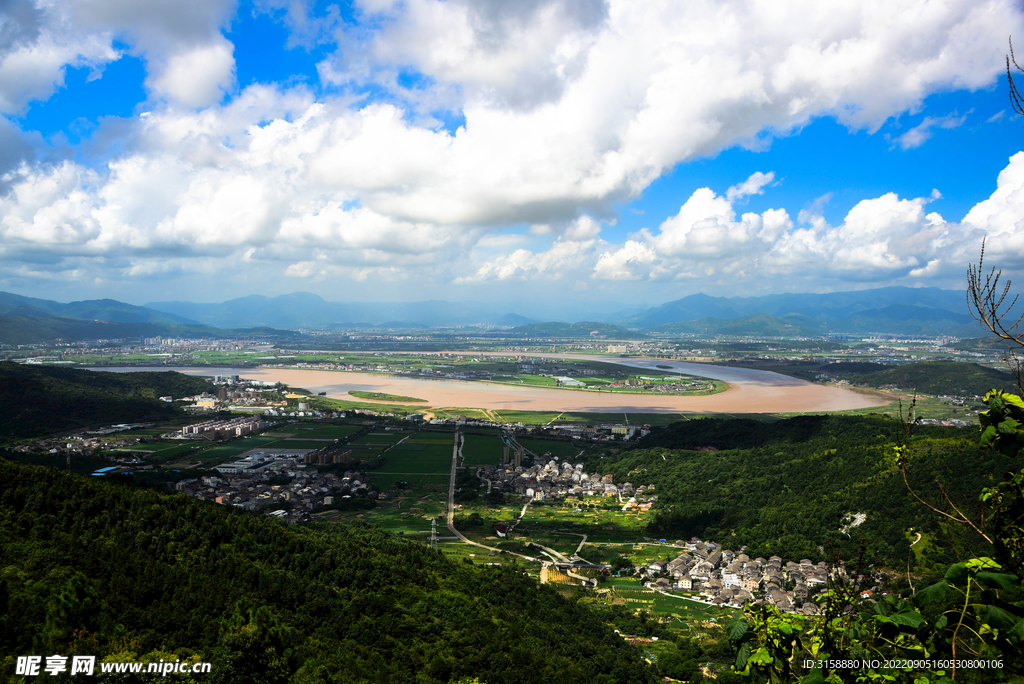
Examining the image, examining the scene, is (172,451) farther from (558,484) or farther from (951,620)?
(951,620)

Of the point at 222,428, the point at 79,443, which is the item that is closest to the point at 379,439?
the point at 222,428

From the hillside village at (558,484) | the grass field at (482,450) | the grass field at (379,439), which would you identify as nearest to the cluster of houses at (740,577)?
the hillside village at (558,484)

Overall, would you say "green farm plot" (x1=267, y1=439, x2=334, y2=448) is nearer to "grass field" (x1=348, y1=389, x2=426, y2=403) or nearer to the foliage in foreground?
"grass field" (x1=348, y1=389, x2=426, y2=403)

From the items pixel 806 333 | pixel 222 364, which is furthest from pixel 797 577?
pixel 806 333

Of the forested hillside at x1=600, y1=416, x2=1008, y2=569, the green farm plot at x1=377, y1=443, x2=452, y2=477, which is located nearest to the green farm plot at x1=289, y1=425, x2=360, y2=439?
the green farm plot at x1=377, y1=443, x2=452, y2=477

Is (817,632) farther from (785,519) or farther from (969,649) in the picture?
(785,519)

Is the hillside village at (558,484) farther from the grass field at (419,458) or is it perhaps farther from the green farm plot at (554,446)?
the grass field at (419,458)
